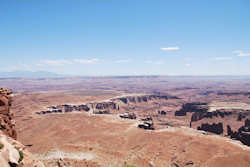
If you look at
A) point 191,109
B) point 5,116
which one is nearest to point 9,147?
point 5,116

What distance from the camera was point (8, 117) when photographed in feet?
90.8

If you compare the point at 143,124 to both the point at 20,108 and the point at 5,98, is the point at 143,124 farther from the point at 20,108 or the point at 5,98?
the point at 20,108

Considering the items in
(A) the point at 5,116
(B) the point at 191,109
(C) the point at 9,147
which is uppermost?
(A) the point at 5,116

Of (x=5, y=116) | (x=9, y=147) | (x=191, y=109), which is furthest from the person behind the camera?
(x=191, y=109)

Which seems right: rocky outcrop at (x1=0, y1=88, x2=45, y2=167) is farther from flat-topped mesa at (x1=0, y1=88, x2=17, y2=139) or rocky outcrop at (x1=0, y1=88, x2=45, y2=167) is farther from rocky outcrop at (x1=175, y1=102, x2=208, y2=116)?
rocky outcrop at (x1=175, y1=102, x2=208, y2=116)

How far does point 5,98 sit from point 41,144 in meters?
32.9

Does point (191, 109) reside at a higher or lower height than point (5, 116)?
lower

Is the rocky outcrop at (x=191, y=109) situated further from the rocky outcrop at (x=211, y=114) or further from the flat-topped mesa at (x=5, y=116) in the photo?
the flat-topped mesa at (x=5, y=116)

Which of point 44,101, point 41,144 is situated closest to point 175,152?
point 41,144

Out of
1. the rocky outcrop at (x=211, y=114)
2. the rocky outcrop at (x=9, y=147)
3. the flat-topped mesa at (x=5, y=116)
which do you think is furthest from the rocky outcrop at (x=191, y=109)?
the rocky outcrop at (x=9, y=147)

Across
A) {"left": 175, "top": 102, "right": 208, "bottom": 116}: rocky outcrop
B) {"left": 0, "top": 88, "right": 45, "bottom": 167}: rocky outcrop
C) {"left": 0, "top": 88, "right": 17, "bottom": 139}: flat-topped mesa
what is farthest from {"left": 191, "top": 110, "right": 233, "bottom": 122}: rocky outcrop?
{"left": 0, "top": 88, "right": 45, "bottom": 167}: rocky outcrop

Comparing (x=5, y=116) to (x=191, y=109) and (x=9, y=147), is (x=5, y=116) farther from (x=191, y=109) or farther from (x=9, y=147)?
(x=191, y=109)

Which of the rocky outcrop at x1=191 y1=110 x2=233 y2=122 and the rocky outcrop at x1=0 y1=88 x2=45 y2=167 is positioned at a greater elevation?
the rocky outcrop at x1=0 y1=88 x2=45 y2=167

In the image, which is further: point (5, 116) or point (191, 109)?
point (191, 109)
